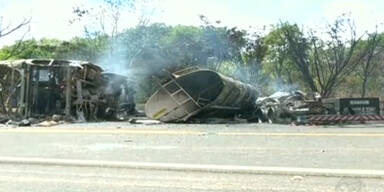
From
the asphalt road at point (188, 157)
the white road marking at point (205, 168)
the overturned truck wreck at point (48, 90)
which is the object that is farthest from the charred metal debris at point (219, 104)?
the white road marking at point (205, 168)

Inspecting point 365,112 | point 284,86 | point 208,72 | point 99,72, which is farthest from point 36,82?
point 284,86

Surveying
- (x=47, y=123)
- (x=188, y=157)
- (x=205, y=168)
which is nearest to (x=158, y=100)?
(x=47, y=123)

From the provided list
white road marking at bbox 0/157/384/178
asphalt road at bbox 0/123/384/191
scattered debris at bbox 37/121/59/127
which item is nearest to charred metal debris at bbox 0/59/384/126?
scattered debris at bbox 37/121/59/127

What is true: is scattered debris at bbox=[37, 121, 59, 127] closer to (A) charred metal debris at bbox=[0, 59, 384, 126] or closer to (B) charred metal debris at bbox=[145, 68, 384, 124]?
(A) charred metal debris at bbox=[0, 59, 384, 126]

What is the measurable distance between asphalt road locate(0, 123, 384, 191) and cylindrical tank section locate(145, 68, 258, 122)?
7149 millimetres

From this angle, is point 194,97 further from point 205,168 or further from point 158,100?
point 205,168

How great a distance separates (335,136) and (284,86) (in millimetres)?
31428

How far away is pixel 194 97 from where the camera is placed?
24188mm

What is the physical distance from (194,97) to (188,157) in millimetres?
13490

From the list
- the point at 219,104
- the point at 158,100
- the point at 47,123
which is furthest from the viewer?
the point at 158,100

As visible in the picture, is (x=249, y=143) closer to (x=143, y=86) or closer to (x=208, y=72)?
(x=208, y=72)

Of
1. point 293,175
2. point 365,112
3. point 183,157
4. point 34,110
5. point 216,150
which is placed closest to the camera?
point 293,175

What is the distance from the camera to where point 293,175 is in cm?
852

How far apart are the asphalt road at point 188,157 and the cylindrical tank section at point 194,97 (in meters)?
7.15
